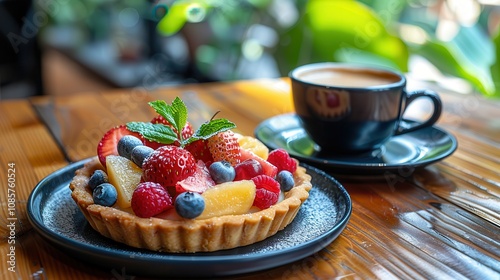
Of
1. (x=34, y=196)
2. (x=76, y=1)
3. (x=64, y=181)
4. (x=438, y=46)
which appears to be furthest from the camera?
(x=76, y=1)

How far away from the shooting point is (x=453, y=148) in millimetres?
1105

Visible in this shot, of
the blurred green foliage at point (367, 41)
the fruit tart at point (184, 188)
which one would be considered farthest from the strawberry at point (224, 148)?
the blurred green foliage at point (367, 41)

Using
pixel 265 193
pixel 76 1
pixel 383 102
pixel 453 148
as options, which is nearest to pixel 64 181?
pixel 265 193

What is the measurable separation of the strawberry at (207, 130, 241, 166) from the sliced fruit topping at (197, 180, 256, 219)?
77 mm

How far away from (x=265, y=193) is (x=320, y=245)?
0.37 feet

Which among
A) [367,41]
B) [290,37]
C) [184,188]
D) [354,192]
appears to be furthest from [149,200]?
[290,37]

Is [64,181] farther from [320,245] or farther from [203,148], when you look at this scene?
[320,245]

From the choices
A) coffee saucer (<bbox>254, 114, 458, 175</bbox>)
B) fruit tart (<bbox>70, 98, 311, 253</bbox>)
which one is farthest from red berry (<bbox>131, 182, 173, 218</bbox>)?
coffee saucer (<bbox>254, 114, 458, 175</bbox>)

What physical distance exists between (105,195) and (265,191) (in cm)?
22

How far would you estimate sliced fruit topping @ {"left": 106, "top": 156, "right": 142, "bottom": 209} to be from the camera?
78 centimetres

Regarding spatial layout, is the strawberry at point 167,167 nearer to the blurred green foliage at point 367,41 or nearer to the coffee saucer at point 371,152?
the coffee saucer at point 371,152

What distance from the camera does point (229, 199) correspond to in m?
0.76

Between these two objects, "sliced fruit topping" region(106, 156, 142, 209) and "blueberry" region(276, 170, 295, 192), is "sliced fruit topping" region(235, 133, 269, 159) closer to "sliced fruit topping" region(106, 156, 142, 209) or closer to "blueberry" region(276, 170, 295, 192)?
"blueberry" region(276, 170, 295, 192)

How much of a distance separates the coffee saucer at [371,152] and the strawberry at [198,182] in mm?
289
